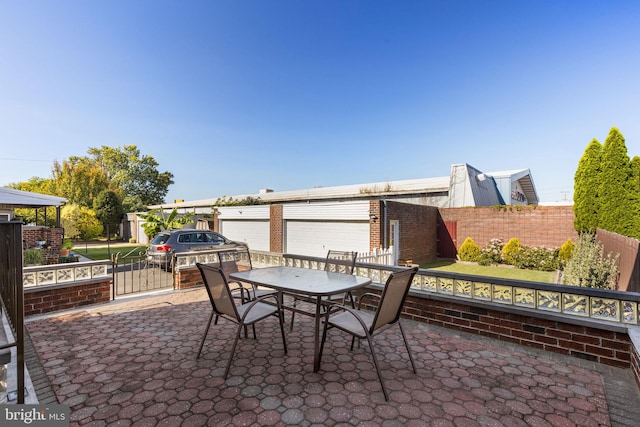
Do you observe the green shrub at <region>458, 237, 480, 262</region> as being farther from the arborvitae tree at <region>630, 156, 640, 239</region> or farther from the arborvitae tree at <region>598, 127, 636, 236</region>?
the arborvitae tree at <region>630, 156, 640, 239</region>

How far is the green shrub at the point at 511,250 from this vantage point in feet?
38.5

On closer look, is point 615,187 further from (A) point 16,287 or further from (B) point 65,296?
(B) point 65,296

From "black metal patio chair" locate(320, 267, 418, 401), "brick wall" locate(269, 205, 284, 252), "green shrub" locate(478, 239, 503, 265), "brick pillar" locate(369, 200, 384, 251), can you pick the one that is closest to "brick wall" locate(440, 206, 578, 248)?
"green shrub" locate(478, 239, 503, 265)

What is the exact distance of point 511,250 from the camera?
38.8 feet

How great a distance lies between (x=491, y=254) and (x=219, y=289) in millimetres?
12387

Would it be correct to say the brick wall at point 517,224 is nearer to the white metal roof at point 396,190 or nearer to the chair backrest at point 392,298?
the white metal roof at point 396,190

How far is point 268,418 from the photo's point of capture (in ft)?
7.48

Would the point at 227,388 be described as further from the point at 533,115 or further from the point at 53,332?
the point at 533,115

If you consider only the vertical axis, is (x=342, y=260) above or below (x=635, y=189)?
below

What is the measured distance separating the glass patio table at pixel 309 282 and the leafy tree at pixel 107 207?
27.7 meters

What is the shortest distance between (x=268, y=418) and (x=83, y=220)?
27650 millimetres

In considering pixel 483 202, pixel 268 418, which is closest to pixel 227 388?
pixel 268 418

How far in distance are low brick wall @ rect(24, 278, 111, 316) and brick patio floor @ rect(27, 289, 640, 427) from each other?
0.73 metres

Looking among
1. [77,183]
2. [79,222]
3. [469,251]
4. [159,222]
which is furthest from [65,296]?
[77,183]
